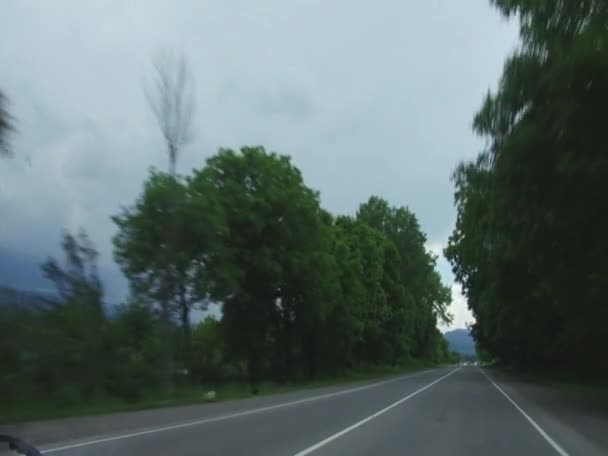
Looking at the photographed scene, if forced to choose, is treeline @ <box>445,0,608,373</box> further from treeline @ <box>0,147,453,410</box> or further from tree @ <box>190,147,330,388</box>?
tree @ <box>190,147,330,388</box>

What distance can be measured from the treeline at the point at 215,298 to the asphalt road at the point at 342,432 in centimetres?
535

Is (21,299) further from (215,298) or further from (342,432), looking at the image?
(215,298)

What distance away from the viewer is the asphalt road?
14.6 meters

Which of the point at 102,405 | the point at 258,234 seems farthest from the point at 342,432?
the point at 258,234

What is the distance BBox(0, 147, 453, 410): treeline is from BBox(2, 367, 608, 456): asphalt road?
535 cm

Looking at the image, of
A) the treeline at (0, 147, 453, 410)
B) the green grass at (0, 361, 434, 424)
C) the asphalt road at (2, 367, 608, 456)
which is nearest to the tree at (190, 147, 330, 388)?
the treeline at (0, 147, 453, 410)

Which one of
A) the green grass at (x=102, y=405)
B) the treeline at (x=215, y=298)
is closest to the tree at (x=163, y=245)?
the treeline at (x=215, y=298)

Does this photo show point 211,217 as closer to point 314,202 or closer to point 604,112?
point 314,202

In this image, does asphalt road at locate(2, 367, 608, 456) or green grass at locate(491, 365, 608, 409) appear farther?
green grass at locate(491, 365, 608, 409)

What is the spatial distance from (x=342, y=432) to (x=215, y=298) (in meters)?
26.1

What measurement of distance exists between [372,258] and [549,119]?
52.4m

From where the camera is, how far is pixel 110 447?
47.8ft

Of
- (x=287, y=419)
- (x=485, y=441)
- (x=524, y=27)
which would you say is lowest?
(x=485, y=441)

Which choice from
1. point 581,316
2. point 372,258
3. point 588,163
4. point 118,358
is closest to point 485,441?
point 588,163
